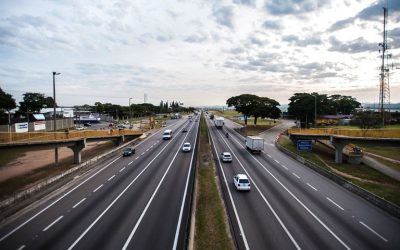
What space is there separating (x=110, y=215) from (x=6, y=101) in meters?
97.6

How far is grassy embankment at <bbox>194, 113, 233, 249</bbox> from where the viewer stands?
19859 mm


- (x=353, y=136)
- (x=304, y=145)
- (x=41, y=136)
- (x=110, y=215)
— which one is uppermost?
(x=41, y=136)

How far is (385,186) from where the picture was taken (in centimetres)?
3550

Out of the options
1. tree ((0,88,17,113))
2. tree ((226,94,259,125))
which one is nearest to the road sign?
tree ((226,94,259,125))

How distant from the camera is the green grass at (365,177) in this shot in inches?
1270

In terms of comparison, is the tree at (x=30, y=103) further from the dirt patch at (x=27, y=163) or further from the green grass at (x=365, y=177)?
the green grass at (x=365, y=177)

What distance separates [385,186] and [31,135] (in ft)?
151

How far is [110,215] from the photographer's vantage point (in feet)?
80.3

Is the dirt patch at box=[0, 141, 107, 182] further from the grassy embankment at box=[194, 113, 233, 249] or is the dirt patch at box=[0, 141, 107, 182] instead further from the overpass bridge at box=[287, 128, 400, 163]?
the overpass bridge at box=[287, 128, 400, 163]

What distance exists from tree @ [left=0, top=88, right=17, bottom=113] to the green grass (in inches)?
3792

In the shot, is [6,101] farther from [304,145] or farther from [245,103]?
[304,145]

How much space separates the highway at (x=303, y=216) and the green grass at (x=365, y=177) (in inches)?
160

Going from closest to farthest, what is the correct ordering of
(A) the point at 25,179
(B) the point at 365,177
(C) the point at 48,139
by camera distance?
(A) the point at 25,179 → (B) the point at 365,177 → (C) the point at 48,139

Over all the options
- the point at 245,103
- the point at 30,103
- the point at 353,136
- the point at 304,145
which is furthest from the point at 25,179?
the point at 30,103
